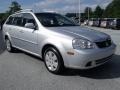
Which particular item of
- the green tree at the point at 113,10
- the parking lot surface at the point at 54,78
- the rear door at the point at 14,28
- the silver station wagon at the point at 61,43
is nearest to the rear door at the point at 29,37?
the silver station wagon at the point at 61,43

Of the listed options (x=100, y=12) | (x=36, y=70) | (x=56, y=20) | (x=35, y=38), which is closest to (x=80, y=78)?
(x=36, y=70)

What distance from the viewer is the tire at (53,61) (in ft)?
16.9

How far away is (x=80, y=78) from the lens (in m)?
5.06

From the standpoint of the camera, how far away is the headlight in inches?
190

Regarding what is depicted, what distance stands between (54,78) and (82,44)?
110cm

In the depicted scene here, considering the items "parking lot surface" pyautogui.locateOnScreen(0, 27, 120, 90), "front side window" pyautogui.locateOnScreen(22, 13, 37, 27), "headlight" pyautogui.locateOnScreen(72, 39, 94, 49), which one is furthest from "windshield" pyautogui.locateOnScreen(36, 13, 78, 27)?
"headlight" pyautogui.locateOnScreen(72, 39, 94, 49)

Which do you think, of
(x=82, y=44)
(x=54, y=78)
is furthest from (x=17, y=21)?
(x=82, y=44)

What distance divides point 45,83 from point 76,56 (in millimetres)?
948

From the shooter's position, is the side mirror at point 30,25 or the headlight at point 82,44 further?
the side mirror at point 30,25

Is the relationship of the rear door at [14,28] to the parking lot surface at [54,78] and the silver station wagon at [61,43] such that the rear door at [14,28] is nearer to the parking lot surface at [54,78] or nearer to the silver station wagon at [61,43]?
the silver station wagon at [61,43]

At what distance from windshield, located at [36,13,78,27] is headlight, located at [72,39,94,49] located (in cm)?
146

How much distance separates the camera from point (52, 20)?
644 cm

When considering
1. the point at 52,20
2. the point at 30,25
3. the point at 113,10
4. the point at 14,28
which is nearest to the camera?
the point at 30,25

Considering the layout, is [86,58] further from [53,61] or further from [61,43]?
[53,61]
